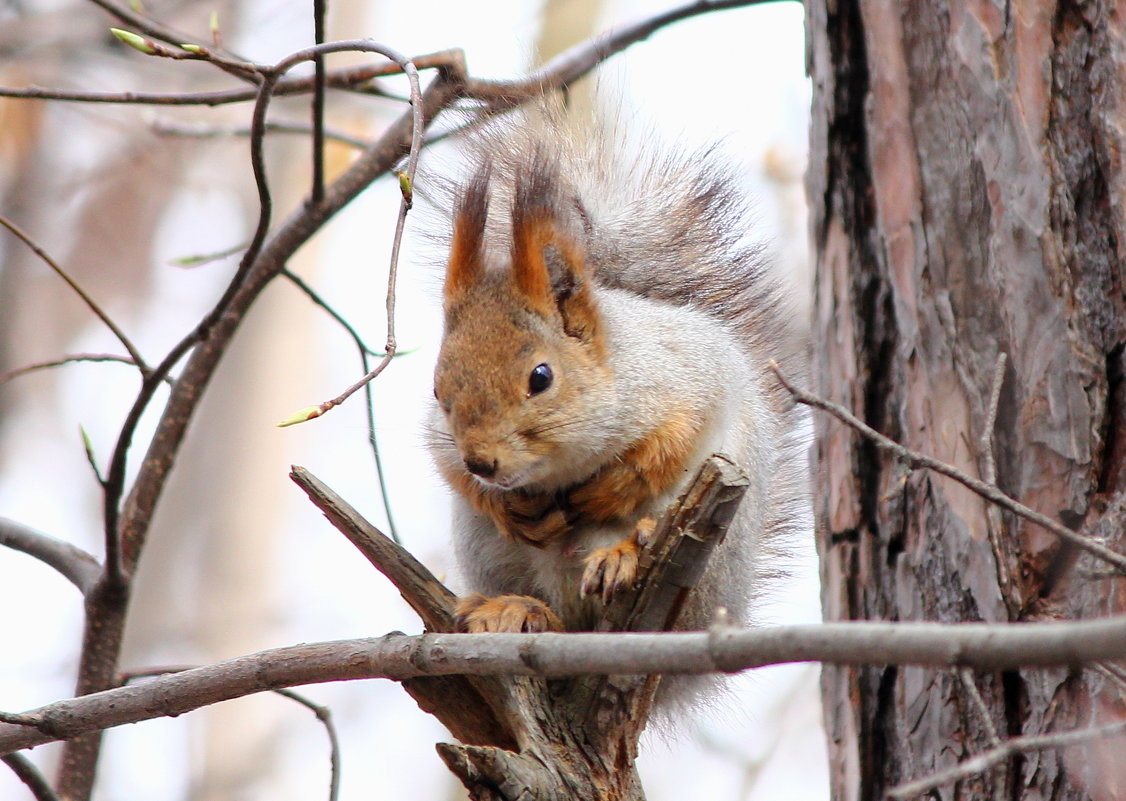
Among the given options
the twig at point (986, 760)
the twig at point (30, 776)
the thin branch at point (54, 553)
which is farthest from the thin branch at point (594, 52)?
the twig at point (986, 760)

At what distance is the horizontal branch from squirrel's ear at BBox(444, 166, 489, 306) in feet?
2.74

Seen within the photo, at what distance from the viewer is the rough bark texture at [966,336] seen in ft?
4.90

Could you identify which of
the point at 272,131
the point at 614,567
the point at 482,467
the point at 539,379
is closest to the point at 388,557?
the point at 482,467

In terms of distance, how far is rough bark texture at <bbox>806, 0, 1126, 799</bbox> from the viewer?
58.8 inches

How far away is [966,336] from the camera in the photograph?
1.65 m

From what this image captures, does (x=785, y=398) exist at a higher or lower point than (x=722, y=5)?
lower

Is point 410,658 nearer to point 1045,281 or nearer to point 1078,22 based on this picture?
point 1045,281

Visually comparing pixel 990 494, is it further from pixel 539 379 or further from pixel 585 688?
pixel 539 379

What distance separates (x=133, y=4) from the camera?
2.05m

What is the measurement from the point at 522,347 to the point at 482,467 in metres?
0.26

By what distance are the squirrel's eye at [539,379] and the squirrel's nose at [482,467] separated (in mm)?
176

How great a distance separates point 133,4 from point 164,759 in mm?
5151

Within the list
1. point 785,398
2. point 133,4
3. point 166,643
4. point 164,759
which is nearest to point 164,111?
point 166,643

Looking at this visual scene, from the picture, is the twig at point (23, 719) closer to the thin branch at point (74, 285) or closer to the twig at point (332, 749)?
the twig at point (332, 749)
